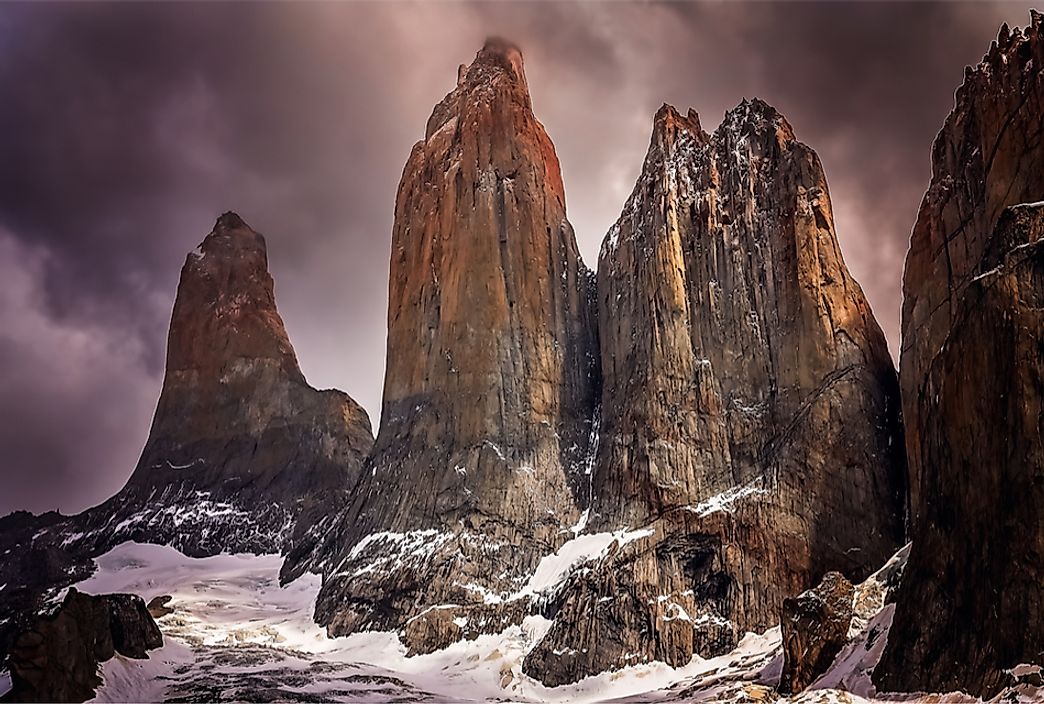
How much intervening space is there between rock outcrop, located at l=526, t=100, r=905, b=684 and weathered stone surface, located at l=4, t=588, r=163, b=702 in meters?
28.9

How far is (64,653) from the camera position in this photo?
60375 millimetres

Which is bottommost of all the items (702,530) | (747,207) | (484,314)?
(702,530)

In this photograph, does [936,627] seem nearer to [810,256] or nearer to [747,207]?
[810,256]

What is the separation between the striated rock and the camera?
50562mm

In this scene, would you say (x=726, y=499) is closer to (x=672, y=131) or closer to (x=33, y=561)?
(x=672, y=131)

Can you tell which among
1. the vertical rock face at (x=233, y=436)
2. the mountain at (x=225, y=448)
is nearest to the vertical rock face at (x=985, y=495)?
the mountain at (x=225, y=448)

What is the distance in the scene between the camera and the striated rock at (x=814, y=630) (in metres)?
50.6

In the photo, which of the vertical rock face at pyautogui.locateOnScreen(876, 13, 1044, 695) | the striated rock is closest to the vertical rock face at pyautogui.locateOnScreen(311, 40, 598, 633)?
the striated rock

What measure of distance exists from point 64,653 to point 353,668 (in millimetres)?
24656

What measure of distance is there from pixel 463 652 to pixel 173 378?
7930 centimetres

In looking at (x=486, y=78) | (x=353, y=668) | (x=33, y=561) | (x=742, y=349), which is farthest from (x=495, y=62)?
(x=33, y=561)

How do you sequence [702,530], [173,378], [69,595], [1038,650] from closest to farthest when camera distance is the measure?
1. [1038,650]
2. [69,595]
3. [702,530]
4. [173,378]

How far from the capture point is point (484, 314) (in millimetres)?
99875

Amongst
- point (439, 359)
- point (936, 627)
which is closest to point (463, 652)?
point (439, 359)
